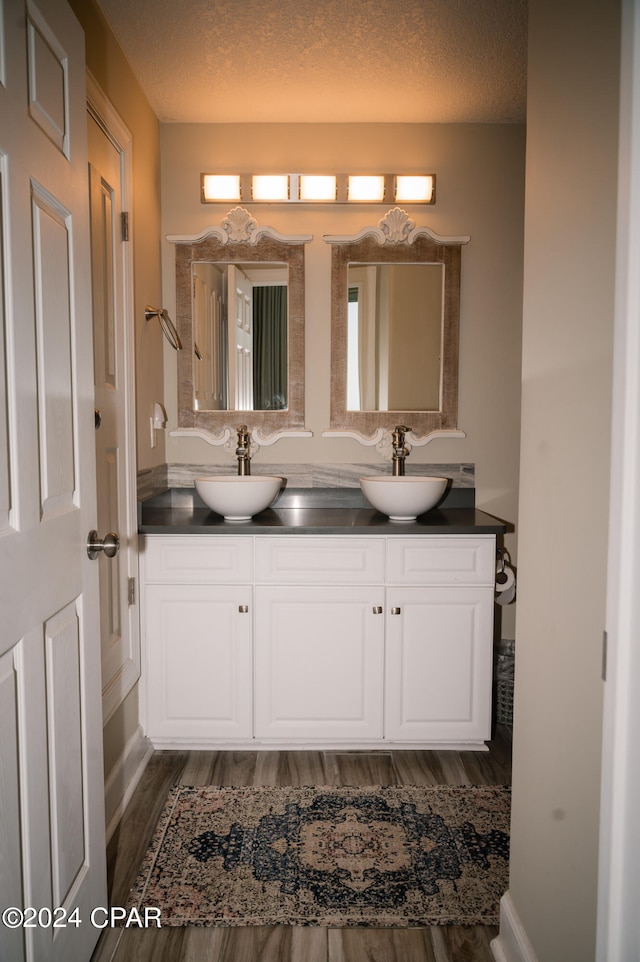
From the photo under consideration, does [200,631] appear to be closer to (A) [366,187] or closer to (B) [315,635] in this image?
(B) [315,635]

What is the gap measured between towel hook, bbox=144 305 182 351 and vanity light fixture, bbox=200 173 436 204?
1.81 ft

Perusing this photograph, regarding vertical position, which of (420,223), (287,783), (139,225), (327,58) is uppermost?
(327,58)

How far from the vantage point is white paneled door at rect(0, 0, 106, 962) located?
112 cm

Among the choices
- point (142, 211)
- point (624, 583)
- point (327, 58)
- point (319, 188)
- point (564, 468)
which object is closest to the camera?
point (624, 583)

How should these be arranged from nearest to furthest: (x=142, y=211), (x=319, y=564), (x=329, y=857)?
(x=329, y=857) → (x=319, y=564) → (x=142, y=211)

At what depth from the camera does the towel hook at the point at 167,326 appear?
110 inches

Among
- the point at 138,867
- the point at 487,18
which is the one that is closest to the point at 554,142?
the point at 487,18

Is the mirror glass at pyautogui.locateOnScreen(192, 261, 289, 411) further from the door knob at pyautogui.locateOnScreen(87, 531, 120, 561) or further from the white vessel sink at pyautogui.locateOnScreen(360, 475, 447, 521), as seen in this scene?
the door knob at pyautogui.locateOnScreen(87, 531, 120, 561)

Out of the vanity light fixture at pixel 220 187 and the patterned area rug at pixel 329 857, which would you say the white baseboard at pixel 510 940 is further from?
the vanity light fixture at pixel 220 187

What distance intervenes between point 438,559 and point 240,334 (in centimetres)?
133

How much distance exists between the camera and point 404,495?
254cm

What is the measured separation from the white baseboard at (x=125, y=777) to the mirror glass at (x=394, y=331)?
152 centimetres

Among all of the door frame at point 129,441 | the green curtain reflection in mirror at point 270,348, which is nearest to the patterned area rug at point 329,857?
the door frame at point 129,441

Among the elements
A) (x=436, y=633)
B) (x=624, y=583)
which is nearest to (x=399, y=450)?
(x=436, y=633)
